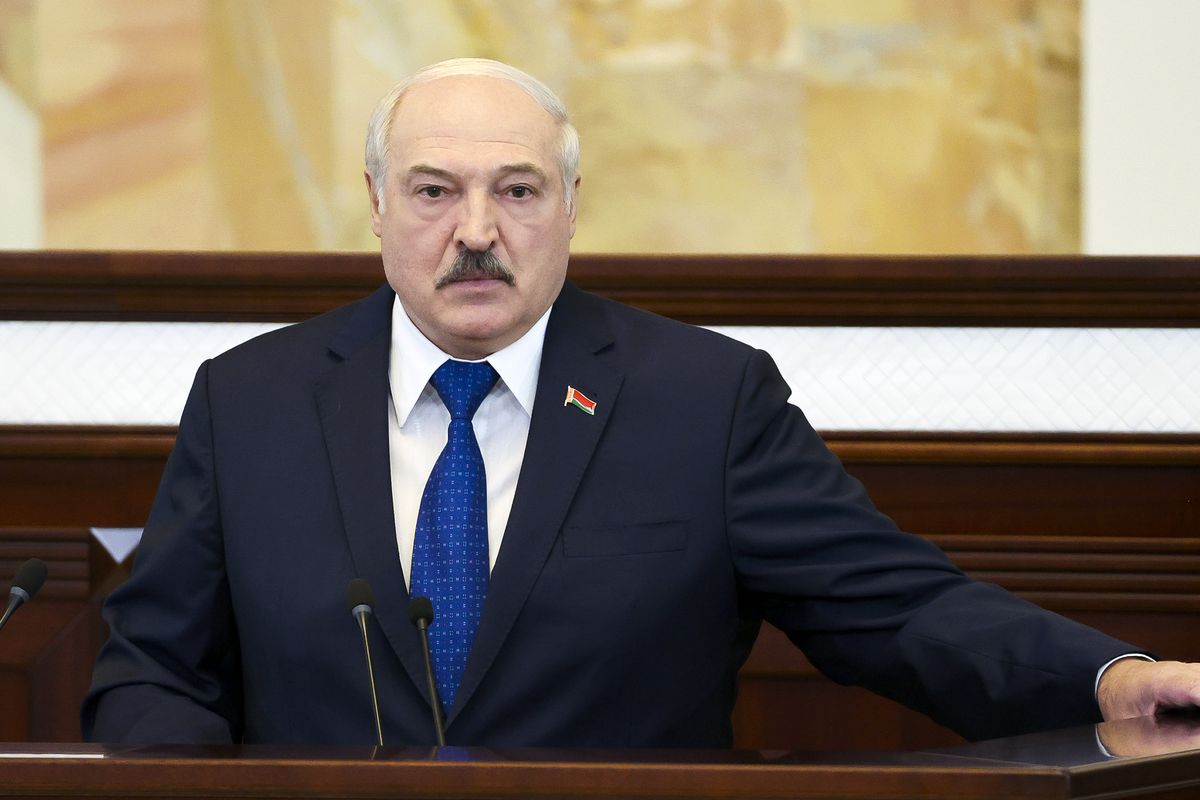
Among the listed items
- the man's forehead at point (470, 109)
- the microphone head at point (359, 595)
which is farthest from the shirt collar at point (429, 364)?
the microphone head at point (359, 595)

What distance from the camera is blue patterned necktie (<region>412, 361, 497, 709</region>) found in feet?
6.32

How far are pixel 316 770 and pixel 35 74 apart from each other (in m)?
2.22

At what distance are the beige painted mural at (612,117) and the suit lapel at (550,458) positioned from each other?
2.92 feet

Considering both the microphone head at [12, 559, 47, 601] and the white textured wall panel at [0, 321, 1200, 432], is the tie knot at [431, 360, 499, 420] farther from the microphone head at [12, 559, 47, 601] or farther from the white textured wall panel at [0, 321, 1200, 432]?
the white textured wall panel at [0, 321, 1200, 432]

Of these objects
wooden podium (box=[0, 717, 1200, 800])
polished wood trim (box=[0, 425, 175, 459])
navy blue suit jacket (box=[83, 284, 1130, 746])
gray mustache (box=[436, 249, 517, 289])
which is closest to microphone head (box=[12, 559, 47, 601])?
navy blue suit jacket (box=[83, 284, 1130, 746])

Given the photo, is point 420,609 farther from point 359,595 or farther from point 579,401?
point 579,401

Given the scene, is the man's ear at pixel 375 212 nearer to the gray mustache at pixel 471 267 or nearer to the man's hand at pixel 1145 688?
the gray mustache at pixel 471 267

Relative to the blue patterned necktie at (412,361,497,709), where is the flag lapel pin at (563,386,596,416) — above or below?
above

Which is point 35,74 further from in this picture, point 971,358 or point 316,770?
point 316,770

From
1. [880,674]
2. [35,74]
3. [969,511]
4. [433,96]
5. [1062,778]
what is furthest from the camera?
[35,74]

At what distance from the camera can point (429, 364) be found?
2.07 m

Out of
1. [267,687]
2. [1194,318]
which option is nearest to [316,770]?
[267,687]

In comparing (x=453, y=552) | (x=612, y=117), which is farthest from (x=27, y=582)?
(x=612, y=117)

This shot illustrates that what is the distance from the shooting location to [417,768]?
3.81 ft
